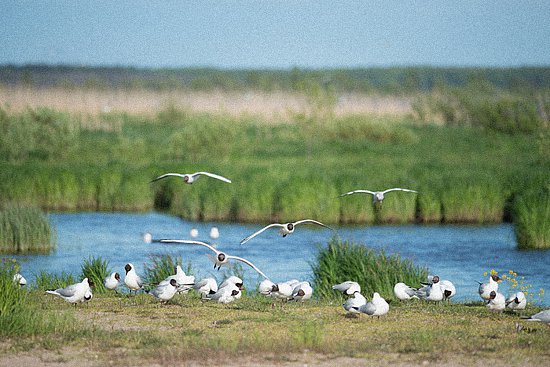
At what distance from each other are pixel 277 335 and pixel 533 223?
14.0m

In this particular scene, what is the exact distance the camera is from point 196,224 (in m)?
31.9

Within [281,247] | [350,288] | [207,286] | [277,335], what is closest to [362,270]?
[350,288]

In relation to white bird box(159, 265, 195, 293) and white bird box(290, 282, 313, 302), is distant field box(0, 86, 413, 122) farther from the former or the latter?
white bird box(290, 282, 313, 302)

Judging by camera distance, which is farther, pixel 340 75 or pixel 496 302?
pixel 340 75

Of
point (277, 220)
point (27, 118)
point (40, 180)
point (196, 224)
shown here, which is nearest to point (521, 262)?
point (277, 220)

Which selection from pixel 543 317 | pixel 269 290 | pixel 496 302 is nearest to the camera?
pixel 543 317

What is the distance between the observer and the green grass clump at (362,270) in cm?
1703

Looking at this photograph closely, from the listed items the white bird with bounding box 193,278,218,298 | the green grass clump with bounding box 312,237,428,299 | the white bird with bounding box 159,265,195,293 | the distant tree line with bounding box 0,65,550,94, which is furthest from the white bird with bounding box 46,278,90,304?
the distant tree line with bounding box 0,65,550,94

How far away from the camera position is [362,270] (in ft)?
56.7

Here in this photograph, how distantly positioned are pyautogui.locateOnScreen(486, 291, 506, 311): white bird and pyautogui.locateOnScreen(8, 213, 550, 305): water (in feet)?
15.8

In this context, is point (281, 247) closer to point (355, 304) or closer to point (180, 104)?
point (355, 304)

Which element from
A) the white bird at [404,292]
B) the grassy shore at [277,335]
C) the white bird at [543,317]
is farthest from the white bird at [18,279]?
the white bird at [543,317]

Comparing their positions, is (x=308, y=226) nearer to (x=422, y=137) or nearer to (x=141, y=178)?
(x=141, y=178)

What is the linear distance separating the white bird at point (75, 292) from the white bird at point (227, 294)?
5.90 ft
